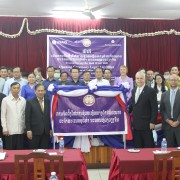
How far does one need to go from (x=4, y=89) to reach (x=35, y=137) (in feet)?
6.08

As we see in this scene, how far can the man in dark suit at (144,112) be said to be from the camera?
4.64m

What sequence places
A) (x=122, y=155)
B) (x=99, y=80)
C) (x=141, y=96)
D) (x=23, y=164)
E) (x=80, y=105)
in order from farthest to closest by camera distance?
1. (x=99, y=80)
2. (x=80, y=105)
3. (x=141, y=96)
4. (x=122, y=155)
5. (x=23, y=164)

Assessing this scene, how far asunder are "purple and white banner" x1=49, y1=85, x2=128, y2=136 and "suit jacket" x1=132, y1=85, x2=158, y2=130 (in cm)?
36

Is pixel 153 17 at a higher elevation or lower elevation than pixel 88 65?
higher

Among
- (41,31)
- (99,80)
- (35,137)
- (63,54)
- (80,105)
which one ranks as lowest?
(35,137)

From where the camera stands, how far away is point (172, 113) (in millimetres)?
4566

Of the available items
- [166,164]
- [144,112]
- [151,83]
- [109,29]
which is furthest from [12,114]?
[109,29]

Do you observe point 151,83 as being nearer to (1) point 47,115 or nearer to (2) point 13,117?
(1) point 47,115

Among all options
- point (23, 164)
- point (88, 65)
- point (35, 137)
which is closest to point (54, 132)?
point (35, 137)

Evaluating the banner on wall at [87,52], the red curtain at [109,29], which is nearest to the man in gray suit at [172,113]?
the banner on wall at [87,52]

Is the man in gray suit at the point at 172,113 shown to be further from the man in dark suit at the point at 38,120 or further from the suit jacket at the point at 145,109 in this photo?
the man in dark suit at the point at 38,120

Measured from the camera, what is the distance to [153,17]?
864 centimetres

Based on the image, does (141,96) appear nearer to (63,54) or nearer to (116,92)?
(116,92)

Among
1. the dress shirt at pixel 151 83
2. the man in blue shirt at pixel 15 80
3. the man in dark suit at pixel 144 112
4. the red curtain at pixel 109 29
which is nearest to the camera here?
the man in dark suit at pixel 144 112
